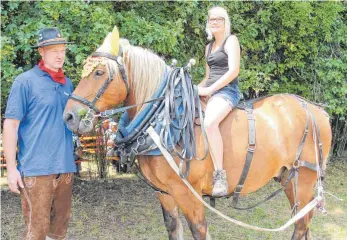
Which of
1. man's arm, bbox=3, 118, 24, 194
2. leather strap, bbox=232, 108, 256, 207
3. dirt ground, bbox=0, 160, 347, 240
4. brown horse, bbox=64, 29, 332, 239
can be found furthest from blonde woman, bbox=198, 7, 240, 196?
dirt ground, bbox=0, 160, 347, 240

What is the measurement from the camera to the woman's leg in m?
3.07

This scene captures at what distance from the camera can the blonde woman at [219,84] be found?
10.2ft

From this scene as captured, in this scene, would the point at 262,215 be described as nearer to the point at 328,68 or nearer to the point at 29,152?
the point at 328,68

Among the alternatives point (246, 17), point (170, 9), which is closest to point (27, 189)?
point (170, 9)

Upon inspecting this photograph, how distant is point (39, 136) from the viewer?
2973mm

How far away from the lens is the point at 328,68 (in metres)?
6.99

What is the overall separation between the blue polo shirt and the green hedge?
4.48ft

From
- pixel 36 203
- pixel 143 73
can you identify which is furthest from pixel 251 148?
pixel 36 203

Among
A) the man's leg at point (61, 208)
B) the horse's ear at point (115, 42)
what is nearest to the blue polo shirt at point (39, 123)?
the man's leg at point (61, 208)

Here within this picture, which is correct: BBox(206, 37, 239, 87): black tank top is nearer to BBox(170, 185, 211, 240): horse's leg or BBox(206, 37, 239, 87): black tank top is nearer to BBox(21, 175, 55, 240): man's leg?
BBox(170, 185, 211, 240): horse's leg

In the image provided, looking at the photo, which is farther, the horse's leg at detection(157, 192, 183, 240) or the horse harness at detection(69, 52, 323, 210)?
the horse's leg at detection(157, 192, 183, 240)

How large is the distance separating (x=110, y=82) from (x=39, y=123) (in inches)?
24.9

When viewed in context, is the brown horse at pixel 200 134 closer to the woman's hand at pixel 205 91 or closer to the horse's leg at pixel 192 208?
the horse's leg at pixel 192 208

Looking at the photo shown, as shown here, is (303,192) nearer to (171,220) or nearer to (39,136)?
(171,220)
